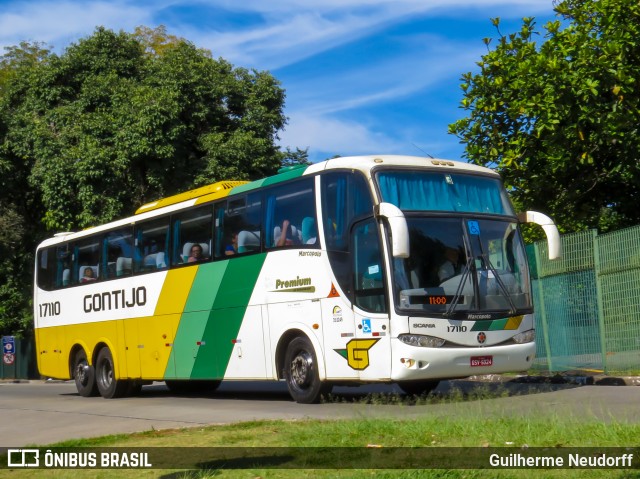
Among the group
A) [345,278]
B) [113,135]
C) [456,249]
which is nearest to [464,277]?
[456,249]

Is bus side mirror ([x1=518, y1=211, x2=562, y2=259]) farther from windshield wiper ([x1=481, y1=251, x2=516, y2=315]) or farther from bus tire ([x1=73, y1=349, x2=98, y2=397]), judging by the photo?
bus tire ([x1=73, y1=349, x2=98, y2=397])

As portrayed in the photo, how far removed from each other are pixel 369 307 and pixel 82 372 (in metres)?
9.88

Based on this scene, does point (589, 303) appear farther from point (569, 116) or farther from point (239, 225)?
point (239, 225)

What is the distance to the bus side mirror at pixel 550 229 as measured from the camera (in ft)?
46.5

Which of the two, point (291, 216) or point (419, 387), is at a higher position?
point (291, 216)

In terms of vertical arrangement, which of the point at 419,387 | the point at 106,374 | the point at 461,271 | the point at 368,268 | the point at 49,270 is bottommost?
the point at 419,387

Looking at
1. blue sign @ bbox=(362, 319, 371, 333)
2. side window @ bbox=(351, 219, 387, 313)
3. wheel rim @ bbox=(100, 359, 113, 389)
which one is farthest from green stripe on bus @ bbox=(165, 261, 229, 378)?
blue sign @ bbox=(362, 319, 371, 333)

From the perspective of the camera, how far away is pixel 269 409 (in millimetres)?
13969

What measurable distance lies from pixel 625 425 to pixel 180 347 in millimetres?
11002

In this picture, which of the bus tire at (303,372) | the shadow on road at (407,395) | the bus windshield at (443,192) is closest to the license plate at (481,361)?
the shadow on road at (407,395)

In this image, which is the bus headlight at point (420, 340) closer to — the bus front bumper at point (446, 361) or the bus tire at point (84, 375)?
the bus front bumper at point (446, 361)

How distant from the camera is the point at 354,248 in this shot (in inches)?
541

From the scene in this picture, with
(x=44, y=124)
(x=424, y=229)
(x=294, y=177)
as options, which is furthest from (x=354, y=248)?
(x=44, y=124)

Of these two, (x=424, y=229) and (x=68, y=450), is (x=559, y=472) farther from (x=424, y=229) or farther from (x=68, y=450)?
(x=424, y=229)
